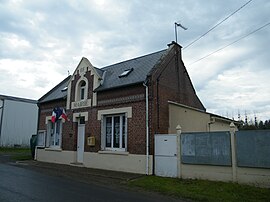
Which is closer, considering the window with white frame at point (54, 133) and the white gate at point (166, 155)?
the white gate at point (166, 155)

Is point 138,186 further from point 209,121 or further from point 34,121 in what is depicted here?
point 34,121

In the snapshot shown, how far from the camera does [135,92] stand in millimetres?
13789

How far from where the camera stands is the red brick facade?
13188 mm

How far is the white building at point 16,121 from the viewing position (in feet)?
105

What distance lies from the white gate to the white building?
25467mm

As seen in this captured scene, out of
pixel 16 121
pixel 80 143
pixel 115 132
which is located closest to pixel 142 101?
pixel 115 132

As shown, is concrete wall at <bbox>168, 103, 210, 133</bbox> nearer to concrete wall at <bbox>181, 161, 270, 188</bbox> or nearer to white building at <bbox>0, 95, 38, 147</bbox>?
Result: concrete wall at <bbox>181, 161, 270, 188</bbox>

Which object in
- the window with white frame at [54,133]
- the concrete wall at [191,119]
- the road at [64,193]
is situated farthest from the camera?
the window with white frame at [54,133]

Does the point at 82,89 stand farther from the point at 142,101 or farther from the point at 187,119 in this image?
the point at 187,119

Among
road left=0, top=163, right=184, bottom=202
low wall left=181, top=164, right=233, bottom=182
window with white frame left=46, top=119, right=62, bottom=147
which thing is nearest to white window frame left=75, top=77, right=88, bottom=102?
window with white frame left=46, top=119, right=62, bottom=147

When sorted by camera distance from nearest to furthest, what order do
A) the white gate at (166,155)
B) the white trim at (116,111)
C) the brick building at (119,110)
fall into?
the white gate at (166,155) → the brick building at (119,110) → the white trim at (116,111)

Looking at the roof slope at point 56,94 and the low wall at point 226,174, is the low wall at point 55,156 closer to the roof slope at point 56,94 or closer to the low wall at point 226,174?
the roof slope at point 56,94

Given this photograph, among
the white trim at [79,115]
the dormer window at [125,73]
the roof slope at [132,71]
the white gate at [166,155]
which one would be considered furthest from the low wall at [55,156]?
the white gate at [166,155]

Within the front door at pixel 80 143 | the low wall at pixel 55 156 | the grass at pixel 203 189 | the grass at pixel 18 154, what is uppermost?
the front door at pixel 80 143
